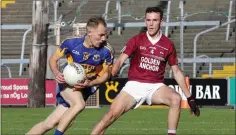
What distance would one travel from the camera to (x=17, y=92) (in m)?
29.1

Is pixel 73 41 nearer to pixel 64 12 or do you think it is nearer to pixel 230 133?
pixel 230 133

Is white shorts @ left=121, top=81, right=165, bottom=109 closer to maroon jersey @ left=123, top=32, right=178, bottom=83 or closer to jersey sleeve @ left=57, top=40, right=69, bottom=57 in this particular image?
maroon jersey @ left=123, top=32, right=178, bottom=83

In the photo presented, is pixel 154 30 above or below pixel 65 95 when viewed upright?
above

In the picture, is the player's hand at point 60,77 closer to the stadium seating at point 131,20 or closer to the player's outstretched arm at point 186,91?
the player's outstretched arm at point 186,91

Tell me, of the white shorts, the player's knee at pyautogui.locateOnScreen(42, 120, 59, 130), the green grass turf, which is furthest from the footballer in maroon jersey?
the green grass turf

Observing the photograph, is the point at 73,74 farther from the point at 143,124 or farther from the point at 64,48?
the point at 143,124

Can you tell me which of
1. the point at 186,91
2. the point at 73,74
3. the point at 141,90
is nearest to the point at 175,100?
the point at 186,91

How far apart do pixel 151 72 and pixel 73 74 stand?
123 centimetres

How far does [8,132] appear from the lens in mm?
16016

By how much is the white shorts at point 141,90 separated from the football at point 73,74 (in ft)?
2.74

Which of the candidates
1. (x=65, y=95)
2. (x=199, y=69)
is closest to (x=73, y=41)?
(x=65, y=95)

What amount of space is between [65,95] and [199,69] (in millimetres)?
20777

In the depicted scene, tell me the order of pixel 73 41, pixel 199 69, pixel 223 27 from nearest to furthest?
pixel 73 41, pixel 199 69, pixel 223 27

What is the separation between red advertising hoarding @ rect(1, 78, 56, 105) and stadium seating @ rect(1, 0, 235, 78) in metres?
4.68
